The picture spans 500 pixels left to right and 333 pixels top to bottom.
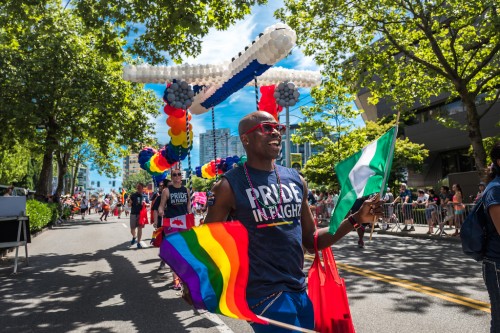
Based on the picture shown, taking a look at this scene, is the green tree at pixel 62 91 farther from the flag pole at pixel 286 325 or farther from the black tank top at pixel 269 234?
the flag pole at pixel 286 325

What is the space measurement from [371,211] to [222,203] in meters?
0.89

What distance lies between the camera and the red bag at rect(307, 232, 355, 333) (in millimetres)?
2381

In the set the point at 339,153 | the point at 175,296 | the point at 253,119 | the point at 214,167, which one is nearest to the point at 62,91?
the point at 214,167

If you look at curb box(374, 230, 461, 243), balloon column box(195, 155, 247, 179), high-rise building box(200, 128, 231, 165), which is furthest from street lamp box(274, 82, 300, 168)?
curb box(374, 230, 461, 243)

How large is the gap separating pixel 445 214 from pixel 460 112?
2171cm

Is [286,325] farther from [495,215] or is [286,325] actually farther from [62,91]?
[62,91]

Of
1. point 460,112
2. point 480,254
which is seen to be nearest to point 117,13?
point 480,254

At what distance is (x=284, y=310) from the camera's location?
2.19 m

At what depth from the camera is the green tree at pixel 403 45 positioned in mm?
14922

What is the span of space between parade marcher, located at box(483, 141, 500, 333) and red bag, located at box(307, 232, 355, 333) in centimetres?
106

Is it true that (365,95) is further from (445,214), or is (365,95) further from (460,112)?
(445,214)

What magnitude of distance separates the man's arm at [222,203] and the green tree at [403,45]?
14.4 meters

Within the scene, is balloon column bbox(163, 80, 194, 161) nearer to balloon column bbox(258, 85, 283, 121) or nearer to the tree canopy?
balloon column bbox(258, 85, 283, 121)

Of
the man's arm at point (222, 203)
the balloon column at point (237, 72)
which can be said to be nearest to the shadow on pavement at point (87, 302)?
the man's arm at point (222, 203)
